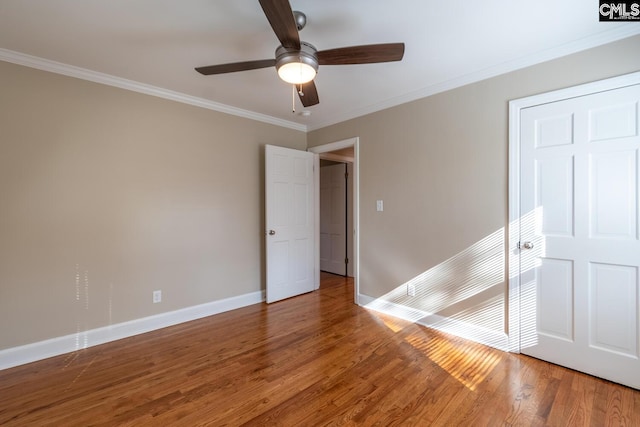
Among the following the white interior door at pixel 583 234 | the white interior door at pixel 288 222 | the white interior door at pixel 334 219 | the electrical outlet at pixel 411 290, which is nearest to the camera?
the white interior door at pixel 583 234

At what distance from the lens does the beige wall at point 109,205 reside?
2.30 m

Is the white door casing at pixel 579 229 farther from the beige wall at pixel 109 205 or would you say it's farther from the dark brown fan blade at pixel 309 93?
the beige wall at pixel 109 205

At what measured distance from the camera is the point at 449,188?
281 cm

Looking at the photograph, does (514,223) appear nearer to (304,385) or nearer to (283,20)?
(304,385)

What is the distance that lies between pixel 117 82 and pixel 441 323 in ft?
12.9

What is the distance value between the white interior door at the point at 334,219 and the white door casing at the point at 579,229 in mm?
3050

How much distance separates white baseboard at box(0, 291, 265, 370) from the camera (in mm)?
2293

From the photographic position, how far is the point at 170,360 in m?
2.35

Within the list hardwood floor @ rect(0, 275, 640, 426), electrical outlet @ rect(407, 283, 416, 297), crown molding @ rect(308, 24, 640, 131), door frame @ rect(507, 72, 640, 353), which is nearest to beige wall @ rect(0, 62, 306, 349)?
hardwood floor @ rect(0, 275, 640, 426)

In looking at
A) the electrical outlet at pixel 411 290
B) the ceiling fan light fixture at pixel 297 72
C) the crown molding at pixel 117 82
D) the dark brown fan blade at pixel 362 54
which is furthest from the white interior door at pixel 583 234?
the crown molding at pixel 117 82

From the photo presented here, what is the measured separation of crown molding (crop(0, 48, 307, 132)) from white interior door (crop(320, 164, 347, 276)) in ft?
6.00

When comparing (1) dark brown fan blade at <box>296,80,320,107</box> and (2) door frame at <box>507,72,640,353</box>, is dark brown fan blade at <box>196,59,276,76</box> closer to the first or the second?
(1) dark brown fan blade at <box>296,80,320,107</box>

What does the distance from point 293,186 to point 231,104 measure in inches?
50.0

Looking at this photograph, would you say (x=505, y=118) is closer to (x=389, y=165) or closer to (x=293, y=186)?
(x=389, y=165)
